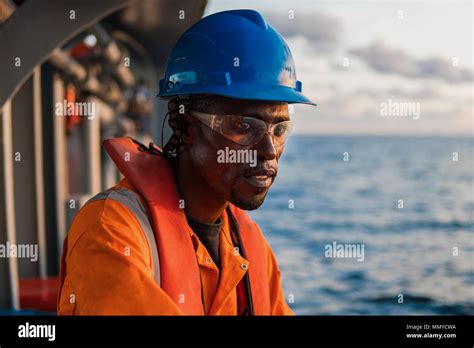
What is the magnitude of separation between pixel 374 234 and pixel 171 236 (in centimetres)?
3572

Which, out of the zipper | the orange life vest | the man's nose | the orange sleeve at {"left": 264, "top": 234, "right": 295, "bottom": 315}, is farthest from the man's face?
the orange sleeve at {"left": 264, "top": 234, "right": 295, "bottom": 315}

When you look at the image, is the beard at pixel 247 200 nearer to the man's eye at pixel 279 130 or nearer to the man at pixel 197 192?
the man at pixel 197 192

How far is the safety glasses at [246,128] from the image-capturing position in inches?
86.7

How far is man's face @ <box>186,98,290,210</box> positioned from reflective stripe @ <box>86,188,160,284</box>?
25cm

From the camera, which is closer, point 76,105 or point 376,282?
point 76,105

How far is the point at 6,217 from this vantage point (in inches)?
174

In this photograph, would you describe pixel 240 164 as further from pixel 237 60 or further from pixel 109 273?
pixel 109 273

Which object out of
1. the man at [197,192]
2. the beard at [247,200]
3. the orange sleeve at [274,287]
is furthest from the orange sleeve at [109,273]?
the orange sleeve at [274,287]
